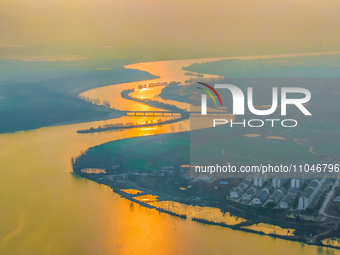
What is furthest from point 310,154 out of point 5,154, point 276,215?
point 5,154

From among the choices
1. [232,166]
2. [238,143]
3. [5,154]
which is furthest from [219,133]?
[5,154]

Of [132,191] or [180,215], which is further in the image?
[132,191]

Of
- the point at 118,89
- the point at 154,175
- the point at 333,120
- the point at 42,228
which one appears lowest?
the point at 42,228

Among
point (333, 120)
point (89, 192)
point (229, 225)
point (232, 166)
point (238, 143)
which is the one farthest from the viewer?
point (333, 120)

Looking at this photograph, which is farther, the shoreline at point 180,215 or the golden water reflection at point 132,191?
the golden water reflection at point 132,191

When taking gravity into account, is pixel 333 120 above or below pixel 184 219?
above

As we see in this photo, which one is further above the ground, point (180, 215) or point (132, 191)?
point (132, 191)

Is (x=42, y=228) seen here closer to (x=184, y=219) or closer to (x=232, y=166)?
(x=184, y=219)

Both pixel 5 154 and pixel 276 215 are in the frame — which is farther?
pixel 5 154

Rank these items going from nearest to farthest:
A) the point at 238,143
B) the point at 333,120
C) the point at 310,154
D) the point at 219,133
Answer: the point at 310,154
the point at 238,143
the point at 219,133
the point at 333,120

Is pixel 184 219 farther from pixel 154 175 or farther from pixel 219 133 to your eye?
pixel 219 133

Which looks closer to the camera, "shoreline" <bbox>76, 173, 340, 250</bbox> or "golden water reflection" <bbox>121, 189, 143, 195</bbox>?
"shoreline" <bbox>76, 173, 340, 250</bbox>
